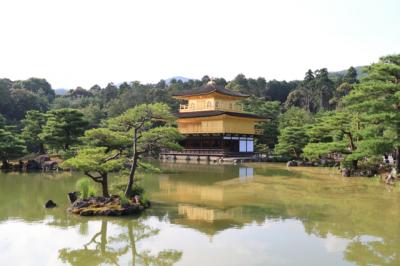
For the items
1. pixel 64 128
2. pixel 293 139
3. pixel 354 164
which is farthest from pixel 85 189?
pixel 293 139

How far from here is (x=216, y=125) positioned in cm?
A: 3319

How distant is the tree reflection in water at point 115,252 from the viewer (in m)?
6.39

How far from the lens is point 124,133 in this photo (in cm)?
1163

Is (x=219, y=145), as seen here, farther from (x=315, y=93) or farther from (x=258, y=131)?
(x=315, y=93)

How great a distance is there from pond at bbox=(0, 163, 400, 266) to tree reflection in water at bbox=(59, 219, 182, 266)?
2cm

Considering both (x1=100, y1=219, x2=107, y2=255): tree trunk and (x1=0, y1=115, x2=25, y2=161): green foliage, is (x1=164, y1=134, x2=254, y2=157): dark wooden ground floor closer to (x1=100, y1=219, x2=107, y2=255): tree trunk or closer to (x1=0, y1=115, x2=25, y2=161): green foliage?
(x1=0, y1=115, x2=25, y2=161): green foliage

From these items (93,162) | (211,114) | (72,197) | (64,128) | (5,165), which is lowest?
(72,197)

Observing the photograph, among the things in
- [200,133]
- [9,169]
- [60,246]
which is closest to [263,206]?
[60,246]

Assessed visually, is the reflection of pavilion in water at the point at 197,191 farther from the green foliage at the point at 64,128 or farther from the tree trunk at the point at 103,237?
the green foliage at the point at 64,128

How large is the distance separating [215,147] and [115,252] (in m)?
27.2

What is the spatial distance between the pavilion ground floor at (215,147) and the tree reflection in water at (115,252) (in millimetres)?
22924

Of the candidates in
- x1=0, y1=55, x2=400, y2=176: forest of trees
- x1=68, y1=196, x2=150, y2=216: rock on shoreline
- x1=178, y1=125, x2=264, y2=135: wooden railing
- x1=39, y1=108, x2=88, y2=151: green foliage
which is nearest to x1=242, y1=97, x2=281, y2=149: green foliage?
x1=0, y1=55, x2=400, y2=176: forest of trees

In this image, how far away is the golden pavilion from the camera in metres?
32.8

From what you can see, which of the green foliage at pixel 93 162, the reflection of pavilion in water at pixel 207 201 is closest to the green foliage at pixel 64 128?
the reflection of pavilion in water at pixel 207 201
